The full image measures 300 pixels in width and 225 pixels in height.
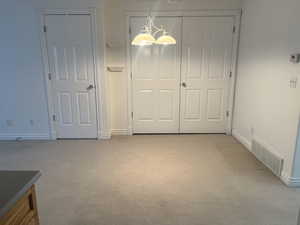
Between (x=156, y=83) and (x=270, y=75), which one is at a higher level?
(x=270, y=75)

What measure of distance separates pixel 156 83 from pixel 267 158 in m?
2.24

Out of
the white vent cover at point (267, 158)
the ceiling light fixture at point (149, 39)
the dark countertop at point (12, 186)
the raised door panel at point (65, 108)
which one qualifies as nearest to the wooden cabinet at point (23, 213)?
the dark countertop at point (12, 186)

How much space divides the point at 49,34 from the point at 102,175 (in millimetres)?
2566

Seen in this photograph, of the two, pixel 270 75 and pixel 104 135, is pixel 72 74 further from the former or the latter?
pixel 270 75

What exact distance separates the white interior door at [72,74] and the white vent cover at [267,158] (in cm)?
274

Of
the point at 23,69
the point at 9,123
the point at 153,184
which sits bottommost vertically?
the point at 153,184

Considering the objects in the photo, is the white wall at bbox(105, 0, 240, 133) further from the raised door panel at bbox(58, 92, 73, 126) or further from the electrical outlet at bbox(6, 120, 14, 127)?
the electrical outlet at bbox(6, 120, 14, 127)

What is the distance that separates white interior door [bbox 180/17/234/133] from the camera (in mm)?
4074

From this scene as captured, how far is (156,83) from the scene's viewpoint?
433 centimetres

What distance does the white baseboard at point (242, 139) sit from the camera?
12.3 ft

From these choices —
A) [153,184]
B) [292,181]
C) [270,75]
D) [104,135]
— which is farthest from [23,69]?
[292,181]

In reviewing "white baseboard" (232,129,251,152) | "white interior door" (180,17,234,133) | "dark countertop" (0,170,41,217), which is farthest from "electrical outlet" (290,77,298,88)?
"dark countertop" (0,170,41,217)

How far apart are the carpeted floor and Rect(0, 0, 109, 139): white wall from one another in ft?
1.19

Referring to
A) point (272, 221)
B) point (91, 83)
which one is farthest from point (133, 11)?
point (272, 221)
